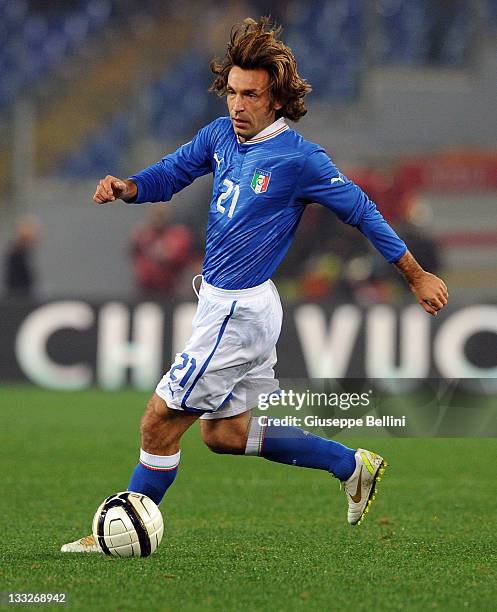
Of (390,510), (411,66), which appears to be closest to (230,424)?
(390,510)

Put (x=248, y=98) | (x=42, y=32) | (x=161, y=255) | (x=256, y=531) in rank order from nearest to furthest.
→ (x=248, y=98) → (x=256, y=531) → (x=161, y=255) → (x=42, y=32)

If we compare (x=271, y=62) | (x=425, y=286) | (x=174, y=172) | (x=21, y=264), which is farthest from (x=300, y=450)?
(x=21, y=264)

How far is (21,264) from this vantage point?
16422 millimetres

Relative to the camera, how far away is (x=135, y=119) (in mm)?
18781

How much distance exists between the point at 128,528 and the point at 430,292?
1476mm

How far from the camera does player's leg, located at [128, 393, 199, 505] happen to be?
196 inches

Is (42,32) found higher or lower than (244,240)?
higher

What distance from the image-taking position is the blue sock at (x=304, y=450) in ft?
17.1

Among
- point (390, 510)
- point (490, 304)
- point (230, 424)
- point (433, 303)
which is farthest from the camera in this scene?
point (490, 304)

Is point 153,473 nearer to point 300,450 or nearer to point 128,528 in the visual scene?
point 128,528

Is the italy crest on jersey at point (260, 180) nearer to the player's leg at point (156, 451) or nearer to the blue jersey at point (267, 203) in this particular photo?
the blue jersey at point (267, 203)

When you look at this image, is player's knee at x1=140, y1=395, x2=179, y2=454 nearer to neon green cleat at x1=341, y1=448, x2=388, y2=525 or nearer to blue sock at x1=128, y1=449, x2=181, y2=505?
blue sock at x1=128, y1=449, x2=181, y2=505

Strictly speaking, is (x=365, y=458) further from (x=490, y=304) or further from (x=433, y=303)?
(x=490, y=304)

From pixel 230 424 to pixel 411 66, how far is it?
593 inches
